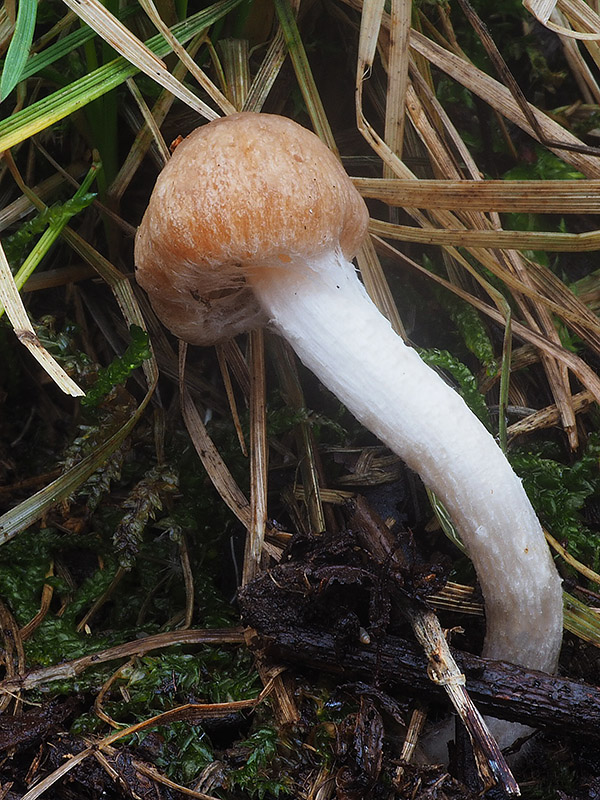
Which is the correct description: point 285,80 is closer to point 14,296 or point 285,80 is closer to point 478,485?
point 14,296

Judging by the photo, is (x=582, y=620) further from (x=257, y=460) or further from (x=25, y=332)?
(x=25, y=332)

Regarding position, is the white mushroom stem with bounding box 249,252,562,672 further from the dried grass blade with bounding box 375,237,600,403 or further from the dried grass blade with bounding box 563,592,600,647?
the dried grass blade with bounding box 375,237,600,403

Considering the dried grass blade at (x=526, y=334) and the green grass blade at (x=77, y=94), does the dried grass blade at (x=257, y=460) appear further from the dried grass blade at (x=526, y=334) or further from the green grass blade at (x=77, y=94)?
the green grass blade at (x=77, y=94)

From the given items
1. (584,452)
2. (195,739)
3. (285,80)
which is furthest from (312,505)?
(285,80)

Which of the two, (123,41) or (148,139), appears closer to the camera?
(123,41)

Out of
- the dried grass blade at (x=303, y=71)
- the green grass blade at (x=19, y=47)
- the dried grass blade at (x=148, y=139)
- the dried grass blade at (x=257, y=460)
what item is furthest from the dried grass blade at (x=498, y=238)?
the green grass blade at (x=19, y=47)

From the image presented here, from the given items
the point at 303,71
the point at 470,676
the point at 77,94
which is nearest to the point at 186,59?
the point at 77,94

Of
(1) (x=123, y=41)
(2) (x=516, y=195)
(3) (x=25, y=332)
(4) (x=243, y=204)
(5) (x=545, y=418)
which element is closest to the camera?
(4) (x=243, y=204)
